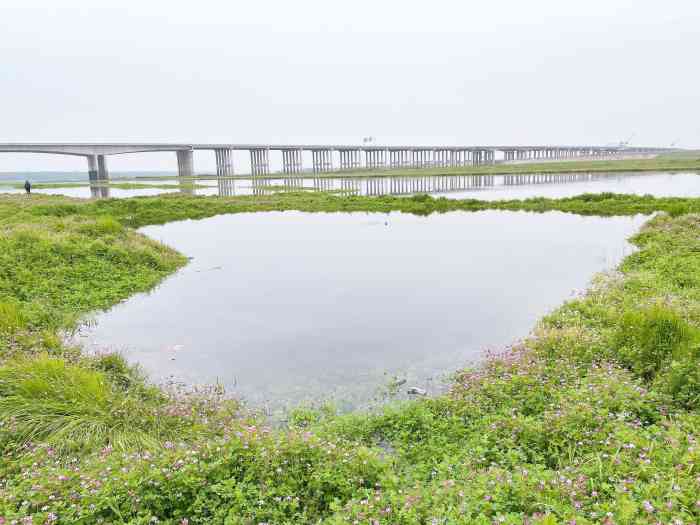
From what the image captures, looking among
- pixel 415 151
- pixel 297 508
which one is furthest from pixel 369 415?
pixel 415 151

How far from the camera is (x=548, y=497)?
3.87 meters

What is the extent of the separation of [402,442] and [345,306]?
253 inches

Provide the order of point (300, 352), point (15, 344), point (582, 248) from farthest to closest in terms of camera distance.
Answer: point (582, 248) → point (300, 352) → point (15, 344)

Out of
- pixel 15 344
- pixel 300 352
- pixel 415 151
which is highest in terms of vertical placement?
pixel 415 151

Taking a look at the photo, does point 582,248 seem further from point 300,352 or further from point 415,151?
point 415,151

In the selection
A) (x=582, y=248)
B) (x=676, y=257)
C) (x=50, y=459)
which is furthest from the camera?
(x=582, y=248)

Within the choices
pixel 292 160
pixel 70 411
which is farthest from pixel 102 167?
pixel 70 411

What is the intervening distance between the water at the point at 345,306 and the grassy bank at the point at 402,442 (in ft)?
3.46

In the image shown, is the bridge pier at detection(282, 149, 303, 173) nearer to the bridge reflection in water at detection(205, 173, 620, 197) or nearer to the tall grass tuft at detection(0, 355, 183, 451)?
the bridge reflection in water at detection(205, 173, 620, 197)

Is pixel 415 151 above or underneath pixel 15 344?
above

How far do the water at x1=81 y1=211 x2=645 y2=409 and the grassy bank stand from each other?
106cm

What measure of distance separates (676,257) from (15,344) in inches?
705

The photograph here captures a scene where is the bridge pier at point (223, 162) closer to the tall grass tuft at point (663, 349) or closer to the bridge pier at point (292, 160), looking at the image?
the bridge pier at point (292, 160)

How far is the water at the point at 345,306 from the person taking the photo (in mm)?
8391
